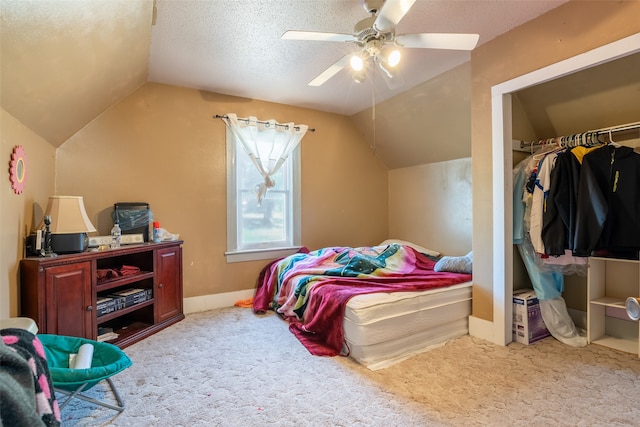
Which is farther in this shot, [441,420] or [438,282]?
[438,282]

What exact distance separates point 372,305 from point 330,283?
57cm

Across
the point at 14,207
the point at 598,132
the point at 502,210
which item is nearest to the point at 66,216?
the point at 14,207

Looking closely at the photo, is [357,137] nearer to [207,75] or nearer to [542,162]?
[207,75]

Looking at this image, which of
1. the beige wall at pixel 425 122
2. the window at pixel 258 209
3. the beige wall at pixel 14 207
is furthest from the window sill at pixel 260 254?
the beige wall at pixel 425 122

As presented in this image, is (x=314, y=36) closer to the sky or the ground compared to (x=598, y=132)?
closer to the sky

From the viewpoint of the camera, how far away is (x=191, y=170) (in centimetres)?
349

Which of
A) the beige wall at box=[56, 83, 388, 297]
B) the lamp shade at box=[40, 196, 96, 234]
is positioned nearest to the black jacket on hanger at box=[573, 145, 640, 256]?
the beige wall at box=[56, 83, 388, 297]

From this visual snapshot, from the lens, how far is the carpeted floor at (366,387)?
1698mm

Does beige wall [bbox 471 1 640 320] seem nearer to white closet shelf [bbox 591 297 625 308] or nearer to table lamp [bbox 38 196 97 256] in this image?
white closet shelf [bbox 591 297 625 308]

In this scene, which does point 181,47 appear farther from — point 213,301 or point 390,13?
point 213,301

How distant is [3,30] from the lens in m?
1.41

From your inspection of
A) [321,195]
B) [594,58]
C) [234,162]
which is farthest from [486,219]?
[234,162]

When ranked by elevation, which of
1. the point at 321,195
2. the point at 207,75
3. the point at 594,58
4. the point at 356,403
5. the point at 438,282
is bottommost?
the point at 356,403

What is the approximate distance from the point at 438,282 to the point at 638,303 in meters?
1.64
